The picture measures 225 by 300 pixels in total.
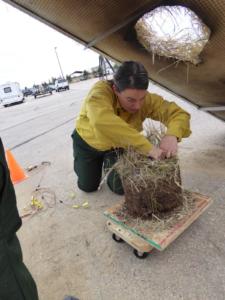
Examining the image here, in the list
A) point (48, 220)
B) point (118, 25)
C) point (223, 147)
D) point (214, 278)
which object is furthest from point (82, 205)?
point (223, 147)

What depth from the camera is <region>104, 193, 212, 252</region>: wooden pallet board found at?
188 centimetres

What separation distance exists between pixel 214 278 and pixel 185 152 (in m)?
2.19

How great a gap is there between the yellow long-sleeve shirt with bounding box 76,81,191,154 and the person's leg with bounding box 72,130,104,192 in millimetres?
169

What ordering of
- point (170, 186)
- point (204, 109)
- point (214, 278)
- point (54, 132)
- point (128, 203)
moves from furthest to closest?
point (54, 132)
point (204, 109)
point (128, 203)
point (170, 186)
point (214, 278)

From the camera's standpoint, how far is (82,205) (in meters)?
2.91

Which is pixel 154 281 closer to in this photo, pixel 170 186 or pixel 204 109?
pixel 170 186

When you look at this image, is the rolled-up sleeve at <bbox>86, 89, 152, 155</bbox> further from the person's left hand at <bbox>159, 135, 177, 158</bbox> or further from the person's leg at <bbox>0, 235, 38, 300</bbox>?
the person's leg at <bbox>0, 235, 38, 300</bbox>

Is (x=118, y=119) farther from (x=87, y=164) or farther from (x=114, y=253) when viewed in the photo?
(x=87, y=164)

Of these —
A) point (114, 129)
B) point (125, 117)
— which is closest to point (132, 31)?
point (125, 117)

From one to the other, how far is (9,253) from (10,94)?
92.4ft

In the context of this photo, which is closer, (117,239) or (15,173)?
(117,239)

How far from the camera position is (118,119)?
6.49 feet

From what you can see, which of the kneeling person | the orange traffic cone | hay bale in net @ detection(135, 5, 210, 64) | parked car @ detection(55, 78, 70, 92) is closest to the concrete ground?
the orange traffic cone

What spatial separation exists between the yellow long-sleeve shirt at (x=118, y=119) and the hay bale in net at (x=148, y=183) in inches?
4.0
